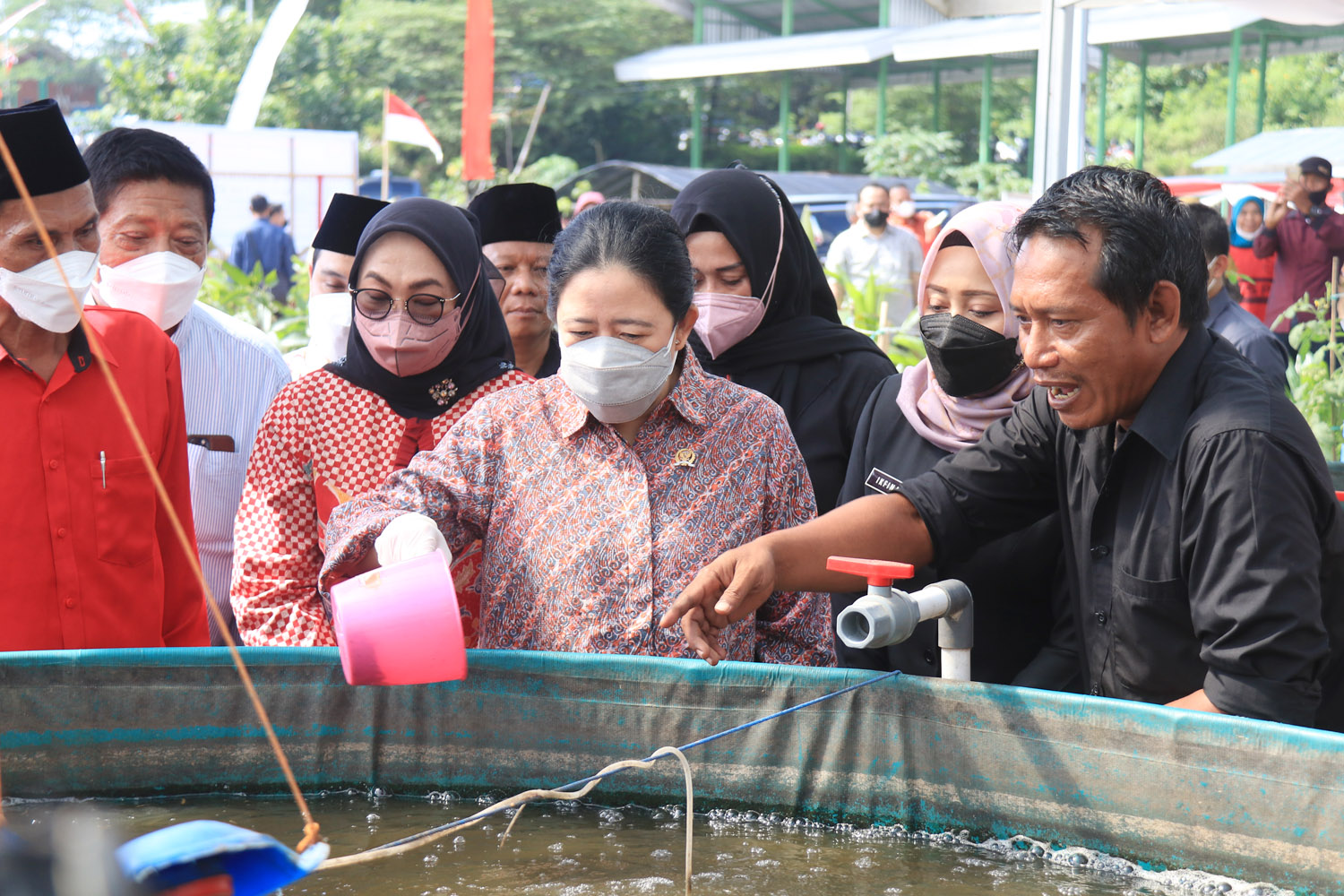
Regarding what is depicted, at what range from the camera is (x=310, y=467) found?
2.07 m

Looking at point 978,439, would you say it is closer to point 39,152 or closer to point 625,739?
point 625,739

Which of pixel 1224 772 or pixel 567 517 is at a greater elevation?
pixel 567 517

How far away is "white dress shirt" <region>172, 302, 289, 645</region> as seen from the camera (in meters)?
2.37

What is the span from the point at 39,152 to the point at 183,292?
2.15 ft

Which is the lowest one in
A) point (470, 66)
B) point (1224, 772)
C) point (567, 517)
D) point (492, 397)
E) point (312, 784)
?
point (312, 784)

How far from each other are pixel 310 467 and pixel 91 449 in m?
0.32

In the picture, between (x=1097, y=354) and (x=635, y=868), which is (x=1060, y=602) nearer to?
(x=1097, y=354)

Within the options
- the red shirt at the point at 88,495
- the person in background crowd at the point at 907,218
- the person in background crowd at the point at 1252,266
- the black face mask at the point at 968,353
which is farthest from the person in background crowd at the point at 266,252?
the black face mask at the point at 968,353

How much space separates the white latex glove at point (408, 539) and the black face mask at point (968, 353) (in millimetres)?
845

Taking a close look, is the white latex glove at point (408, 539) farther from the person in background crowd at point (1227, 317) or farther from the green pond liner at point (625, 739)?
the person in background crowd at point (1227, 317)

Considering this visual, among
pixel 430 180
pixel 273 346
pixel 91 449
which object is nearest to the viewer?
pixel 91 449

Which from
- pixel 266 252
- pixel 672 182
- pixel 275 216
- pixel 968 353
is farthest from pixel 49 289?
pixel 672 182

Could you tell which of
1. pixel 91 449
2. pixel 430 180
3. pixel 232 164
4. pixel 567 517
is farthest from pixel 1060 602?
pixel 430 180

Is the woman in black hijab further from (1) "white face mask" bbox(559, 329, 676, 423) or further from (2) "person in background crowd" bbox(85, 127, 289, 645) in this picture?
(2) "person in background crowd" bbox(85, 127, 289, 645)
